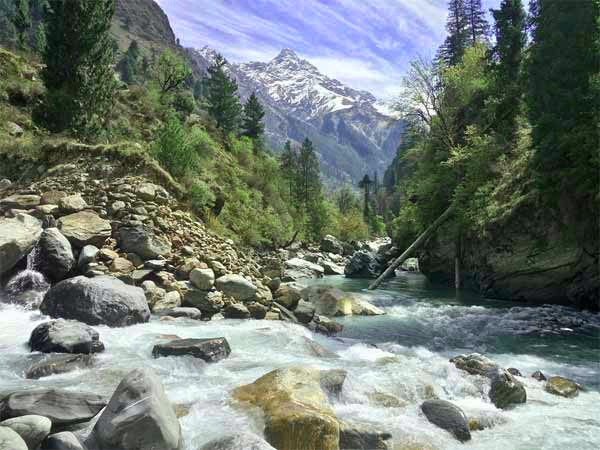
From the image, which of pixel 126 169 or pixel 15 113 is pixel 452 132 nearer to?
pixel 126 169

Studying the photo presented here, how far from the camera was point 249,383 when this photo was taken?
24.0ft

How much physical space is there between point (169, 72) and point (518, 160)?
110 ft

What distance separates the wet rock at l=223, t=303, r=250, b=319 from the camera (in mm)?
13031

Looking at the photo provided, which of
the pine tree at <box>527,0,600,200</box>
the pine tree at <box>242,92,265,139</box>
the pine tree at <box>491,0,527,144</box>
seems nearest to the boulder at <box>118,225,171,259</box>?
the pine tree at <box>527,0,600,200</box>

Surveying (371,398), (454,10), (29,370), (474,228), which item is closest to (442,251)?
(474,228)

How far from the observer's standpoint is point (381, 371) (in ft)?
28.8

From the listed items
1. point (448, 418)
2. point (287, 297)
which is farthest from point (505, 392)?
point (287, 297)

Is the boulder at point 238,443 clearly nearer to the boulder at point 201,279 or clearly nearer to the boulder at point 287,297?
the boulder at point 201,279

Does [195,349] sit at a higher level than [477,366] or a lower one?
lower

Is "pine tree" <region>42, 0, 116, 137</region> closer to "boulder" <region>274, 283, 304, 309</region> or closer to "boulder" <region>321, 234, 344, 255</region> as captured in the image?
"boulder" <region>274, 283, 304, 309</region>

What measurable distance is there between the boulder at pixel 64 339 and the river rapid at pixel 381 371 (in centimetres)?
26

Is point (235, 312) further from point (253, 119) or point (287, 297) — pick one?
point (253, 119)

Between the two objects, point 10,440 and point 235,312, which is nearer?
point 10,440

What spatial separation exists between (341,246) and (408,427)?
57454 millimetres
